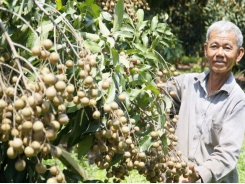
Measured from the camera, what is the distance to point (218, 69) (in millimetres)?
1720

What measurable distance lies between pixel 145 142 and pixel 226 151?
0.45m

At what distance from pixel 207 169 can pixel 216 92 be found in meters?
0.29

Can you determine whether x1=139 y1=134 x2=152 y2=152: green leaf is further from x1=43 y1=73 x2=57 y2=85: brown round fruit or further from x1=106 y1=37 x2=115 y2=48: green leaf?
x1=43 y1=73 x2=57 y2=85: brown round fruit

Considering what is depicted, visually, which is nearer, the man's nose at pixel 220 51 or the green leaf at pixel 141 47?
the green leaf at pixel 141 47

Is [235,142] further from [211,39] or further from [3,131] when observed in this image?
[3,131]

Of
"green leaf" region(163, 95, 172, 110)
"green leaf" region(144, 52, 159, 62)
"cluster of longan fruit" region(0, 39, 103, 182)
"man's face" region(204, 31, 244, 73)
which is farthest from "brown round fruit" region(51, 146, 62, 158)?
"man's face" region(204, 31, 244, 73)

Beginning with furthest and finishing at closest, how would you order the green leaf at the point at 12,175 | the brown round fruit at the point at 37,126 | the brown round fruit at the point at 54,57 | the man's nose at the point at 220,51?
1. the man's nose at the point at 220,51
2. the green leaf at the point at 12,175
3. the brown round fruit at the point at 54,57
4. the brown round fruit at the point at 37,126

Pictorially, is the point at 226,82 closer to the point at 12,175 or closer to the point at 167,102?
the point at 167,102

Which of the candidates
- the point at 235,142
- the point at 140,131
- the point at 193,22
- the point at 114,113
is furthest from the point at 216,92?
the point at 193,22

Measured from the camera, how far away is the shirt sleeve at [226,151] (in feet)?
5.25

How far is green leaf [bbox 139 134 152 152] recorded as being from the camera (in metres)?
1.25

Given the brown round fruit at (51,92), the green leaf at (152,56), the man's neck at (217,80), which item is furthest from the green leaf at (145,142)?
the man's neck at (217,80)

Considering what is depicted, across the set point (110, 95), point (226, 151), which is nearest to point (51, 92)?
point (110, 95)

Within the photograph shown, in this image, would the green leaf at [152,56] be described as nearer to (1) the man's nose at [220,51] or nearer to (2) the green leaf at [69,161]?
(1) the man's nose at [220,51]
